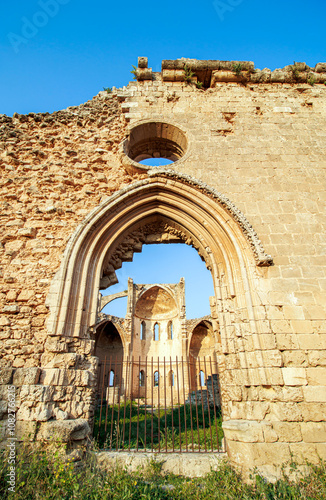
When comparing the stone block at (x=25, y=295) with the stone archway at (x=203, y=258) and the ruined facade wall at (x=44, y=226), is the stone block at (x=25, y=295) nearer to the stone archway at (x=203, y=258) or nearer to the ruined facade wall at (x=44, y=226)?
the ruined facade wall at (x=44, y=226)

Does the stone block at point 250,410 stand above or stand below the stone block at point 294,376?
below

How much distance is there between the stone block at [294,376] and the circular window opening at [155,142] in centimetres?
465

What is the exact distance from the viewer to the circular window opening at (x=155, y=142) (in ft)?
19.7

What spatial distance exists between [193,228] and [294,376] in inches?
113

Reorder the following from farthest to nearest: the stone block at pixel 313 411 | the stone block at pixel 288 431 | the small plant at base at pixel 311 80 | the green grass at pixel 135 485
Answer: the small plant at base at pixel 311 80 → the stone block at pixel 313 411 → the stone block at pixel 288 431 → the green grass at pixel 135 485

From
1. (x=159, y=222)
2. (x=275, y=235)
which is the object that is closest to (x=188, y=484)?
(x=275, y=235)

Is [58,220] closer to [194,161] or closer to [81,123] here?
[81,123]

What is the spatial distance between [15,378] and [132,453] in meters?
1.85

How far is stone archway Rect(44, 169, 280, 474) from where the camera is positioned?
3.81m

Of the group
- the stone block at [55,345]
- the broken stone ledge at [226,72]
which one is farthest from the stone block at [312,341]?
the broken stone ledge at [226,72]

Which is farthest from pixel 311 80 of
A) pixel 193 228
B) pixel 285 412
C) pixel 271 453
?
pixel 271 453

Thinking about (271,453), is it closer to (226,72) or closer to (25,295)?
(25,295)

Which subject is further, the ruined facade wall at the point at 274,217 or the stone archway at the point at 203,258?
the stone archway at the point at 203,258

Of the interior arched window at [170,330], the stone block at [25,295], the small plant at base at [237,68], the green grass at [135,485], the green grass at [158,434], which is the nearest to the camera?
the green grass at [135,485]
